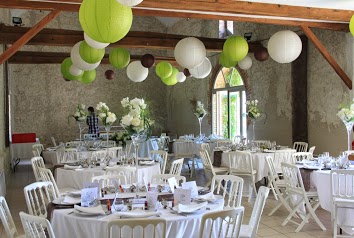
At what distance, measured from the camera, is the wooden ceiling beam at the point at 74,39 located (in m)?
9.43

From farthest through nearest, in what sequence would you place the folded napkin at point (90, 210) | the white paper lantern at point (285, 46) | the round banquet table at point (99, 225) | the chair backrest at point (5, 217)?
the white paper lantern at point (285, 46)
the chair backrest at point (5, 217)
the folded napkin at point (90, 210)
the round banquet table at point (99, 225)

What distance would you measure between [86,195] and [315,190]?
138 inches

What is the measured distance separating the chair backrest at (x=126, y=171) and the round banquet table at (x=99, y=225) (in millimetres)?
2050

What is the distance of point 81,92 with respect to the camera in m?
17.5

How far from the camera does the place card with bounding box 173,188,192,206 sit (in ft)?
10.9

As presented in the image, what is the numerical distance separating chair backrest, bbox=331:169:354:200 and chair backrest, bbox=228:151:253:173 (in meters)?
2.46

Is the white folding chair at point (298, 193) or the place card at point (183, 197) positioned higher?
the place card at point (183, 197)

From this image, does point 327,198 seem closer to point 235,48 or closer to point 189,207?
point 189,207

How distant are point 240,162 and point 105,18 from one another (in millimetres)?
4938

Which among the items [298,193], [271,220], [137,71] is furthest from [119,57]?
[298,193]

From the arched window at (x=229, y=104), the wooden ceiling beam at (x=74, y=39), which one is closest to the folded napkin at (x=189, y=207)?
the wooden ceiling beam at (x=74, y=39)

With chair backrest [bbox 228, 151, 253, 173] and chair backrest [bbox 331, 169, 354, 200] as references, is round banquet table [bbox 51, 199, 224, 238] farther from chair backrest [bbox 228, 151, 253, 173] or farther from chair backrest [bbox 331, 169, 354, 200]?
chair backrest [bbox 228, 151, 253, 173]

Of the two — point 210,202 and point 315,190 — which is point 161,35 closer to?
point 315,190

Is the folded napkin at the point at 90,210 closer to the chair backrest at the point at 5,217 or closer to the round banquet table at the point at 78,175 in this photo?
the chair backrest at the point at 5,217
